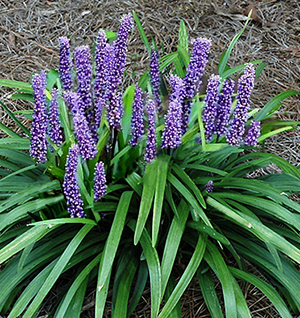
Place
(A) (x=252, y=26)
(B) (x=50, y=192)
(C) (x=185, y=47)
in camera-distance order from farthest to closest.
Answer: (A) (x=252, y=26) → (C) (x=185, y=47) → (B) (x=50, y=192)

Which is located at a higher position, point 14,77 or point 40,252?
point 14,77

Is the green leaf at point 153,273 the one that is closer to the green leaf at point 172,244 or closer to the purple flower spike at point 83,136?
the green leaf at point 172,244

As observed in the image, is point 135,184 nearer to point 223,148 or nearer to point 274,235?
point 223,148

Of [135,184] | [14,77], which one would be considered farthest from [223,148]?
[14,77]

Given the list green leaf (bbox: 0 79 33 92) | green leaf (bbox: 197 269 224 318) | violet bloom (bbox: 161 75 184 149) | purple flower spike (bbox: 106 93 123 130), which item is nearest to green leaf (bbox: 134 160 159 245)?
violet bloom (bbox: 161 75 184 149)

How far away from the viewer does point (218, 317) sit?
2.17 meters

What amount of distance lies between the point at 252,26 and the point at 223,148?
89.0 inches

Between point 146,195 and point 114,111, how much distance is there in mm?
398

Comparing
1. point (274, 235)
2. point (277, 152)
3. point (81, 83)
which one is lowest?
point (277, 152)

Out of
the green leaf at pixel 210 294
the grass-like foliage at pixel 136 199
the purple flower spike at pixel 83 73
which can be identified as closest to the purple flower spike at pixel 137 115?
the grass-like foliage at pixel 136 199

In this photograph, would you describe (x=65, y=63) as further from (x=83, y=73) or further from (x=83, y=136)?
(x=83, y=136)

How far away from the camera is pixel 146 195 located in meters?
2.08

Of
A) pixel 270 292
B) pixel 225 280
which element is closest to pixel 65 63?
pixel 225 280

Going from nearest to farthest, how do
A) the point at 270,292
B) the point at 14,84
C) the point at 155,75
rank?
the point at 270,292 → the point at 155,75 → the point at 14,84
